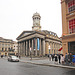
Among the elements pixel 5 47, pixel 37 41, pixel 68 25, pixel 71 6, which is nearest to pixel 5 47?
pixel 5 47

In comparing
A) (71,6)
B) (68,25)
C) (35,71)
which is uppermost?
(71,6)

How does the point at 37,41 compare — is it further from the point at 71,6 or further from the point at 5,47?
the point at 5,47

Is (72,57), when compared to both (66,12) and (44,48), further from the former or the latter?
(44,48)

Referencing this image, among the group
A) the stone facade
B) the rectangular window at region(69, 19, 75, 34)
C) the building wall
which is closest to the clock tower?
the stone facade

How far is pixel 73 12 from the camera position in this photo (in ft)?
73.5

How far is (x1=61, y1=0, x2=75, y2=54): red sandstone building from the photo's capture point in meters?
22.3

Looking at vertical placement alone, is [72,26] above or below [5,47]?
above

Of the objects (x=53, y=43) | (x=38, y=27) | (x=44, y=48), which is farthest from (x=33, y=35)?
(x=53, y=43)

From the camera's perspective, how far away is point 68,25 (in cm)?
2378

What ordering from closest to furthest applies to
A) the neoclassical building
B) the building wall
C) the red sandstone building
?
the red sandstone building → the neoclassical building → the building wall

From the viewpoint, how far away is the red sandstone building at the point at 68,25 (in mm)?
22266

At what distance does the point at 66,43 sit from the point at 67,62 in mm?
4410

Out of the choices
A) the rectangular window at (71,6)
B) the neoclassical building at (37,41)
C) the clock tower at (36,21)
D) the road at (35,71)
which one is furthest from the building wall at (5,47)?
the road at (35,71)

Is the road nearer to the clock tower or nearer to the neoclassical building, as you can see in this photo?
the neoclassical building
